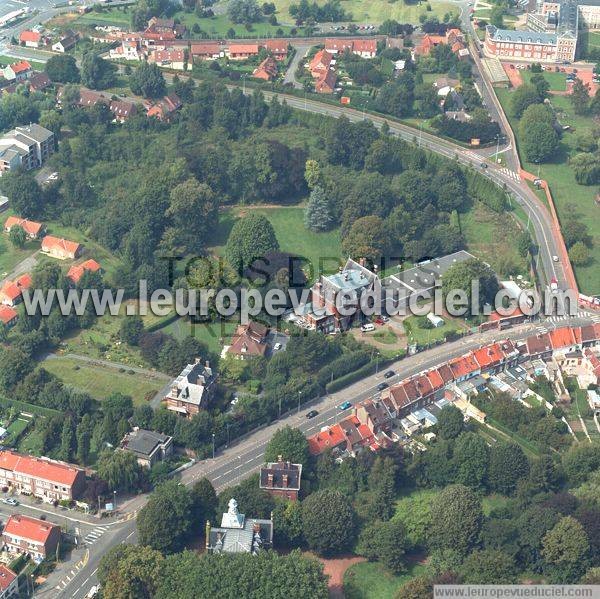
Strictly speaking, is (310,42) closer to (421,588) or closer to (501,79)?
(501,79)

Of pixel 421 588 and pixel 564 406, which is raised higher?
pixel 421 588

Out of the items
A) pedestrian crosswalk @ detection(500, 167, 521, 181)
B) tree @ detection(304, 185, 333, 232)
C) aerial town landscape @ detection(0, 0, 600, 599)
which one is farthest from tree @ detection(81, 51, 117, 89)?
pedestrian crosswalk @ detection(500, 167, 521, 181)

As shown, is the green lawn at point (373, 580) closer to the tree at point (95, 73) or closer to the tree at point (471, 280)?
the tree at point (471, 280)

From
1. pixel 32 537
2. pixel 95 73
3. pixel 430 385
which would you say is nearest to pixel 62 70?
pixel 95 73

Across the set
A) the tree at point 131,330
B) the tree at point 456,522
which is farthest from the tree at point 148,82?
the tree at point 456,522

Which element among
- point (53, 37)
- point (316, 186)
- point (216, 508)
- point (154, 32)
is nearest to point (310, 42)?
point (154, 32)

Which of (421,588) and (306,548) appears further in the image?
(306,548)
